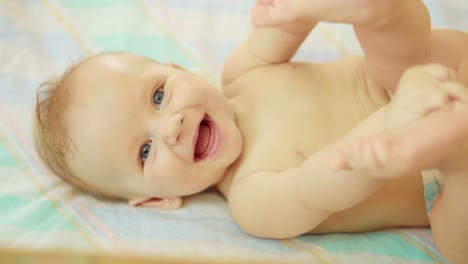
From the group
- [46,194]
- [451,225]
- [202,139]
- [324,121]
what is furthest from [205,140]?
[451,225]

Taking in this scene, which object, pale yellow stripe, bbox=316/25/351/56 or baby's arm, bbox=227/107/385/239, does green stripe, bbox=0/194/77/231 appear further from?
pale yellow stripe, bbox=316/25/351/56

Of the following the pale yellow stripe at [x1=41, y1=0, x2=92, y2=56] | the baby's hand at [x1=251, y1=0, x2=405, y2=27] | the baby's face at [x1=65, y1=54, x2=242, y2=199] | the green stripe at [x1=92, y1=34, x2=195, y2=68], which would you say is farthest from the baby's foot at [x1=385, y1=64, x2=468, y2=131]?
the pale yellow stripe at [x1=41, y1=0, x2=92, y2=56]

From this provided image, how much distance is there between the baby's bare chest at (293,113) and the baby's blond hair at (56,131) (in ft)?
1.06

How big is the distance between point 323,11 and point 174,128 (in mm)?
320

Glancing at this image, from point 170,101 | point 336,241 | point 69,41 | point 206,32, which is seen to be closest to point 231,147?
point 170,101

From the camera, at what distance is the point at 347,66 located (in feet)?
3.55

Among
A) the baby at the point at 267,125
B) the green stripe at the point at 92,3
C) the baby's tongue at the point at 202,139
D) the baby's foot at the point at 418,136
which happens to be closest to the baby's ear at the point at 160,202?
the baby at the point at 267,125

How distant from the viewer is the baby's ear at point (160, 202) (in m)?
1.05

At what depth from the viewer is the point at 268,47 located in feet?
3.62

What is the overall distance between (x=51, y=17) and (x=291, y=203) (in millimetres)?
947

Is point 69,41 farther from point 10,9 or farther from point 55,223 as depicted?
point 55,223

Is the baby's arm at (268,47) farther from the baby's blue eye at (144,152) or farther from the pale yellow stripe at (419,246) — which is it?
the pale yellow stripe at (419,246)

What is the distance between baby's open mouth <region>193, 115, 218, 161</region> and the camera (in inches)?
39.5

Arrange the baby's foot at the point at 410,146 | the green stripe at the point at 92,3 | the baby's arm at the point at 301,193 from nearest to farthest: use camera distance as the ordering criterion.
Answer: the baby's foot at the point at 410,146
the baby's arm at the point at 301,193
the green stripe at the point at 92,3
